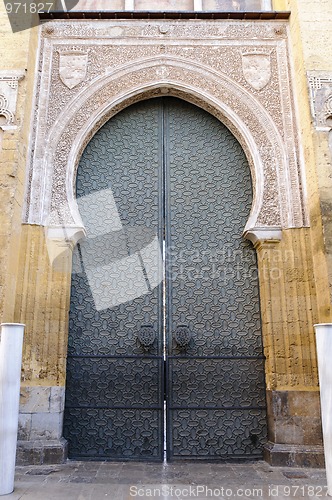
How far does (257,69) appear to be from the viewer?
4918 mm

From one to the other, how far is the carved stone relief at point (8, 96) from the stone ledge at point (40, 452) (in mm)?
3031

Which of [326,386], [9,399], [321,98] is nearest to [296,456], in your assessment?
[326,386]

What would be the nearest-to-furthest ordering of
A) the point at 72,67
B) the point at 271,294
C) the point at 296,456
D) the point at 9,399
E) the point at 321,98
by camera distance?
the point at 9,399
the point at 296,456
the point at 271,294
the point at 321,98
the point at 72,67

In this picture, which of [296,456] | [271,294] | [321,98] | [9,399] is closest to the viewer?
[9,399]

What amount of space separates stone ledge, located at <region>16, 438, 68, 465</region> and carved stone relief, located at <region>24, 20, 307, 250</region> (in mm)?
1985

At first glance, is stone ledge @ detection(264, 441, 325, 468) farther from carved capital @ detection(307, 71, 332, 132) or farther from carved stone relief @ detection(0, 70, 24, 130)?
carved stone relief @ detection(0, 70, 24, 130)

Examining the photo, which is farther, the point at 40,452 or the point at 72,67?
the point at 72,67

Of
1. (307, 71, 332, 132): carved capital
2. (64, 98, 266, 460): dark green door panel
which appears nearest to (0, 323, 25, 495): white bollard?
(64, 98, 266, 460): dark green door panel

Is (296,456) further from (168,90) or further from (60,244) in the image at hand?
(168,90)

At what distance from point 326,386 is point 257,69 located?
354cm

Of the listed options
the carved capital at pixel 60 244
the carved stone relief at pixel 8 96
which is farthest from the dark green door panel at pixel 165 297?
the carved stone relief at pixel 8 96

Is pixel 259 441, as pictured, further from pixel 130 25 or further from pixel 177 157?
pixel 130 25

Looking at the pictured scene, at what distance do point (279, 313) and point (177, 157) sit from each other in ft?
6.65

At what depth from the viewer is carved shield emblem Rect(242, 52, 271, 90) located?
15.9 ft
